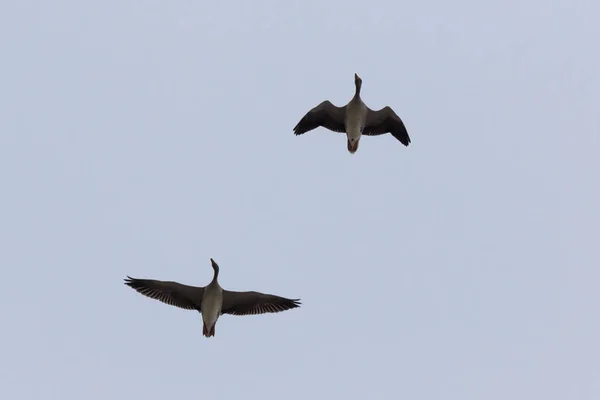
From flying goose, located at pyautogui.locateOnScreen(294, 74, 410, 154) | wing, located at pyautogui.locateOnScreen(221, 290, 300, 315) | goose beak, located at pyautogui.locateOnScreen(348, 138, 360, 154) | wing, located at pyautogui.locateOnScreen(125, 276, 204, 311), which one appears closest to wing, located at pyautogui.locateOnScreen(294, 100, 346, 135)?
flying goose, located at pyautogui.locateOnScreen(294, 74, 410, 154)

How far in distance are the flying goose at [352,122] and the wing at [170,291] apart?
693cm

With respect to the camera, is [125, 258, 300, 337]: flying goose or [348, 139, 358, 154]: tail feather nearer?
[125, 258, 300, 337]: flying goose

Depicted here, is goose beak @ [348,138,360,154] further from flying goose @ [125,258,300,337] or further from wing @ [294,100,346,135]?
flying goose @ [125,258,300,337]

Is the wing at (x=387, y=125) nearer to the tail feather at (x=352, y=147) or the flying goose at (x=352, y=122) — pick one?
the flying goose at (x=352, y=122)

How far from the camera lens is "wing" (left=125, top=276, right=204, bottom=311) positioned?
97.5 ft

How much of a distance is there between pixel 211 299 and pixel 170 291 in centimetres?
144

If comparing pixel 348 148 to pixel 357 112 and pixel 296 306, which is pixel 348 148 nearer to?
pixel 357 112

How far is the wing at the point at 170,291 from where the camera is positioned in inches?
1170

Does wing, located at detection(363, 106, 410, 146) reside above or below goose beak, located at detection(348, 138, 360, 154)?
above

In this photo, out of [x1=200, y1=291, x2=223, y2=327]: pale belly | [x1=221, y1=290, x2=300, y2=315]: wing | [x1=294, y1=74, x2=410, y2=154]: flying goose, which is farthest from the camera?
[x1=294, y1=74, x2=410, y2=154]: flying goose

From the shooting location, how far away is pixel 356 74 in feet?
106

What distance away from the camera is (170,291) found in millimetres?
30031

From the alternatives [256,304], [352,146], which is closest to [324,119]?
[352,146]

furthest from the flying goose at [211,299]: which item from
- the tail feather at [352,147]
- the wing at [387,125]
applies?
the wing at [387,125]
